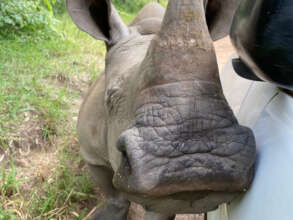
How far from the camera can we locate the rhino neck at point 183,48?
1.59 meters

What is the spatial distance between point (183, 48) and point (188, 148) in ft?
1.41

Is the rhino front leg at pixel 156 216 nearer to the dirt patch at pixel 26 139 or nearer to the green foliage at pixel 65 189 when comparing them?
the green foliage at pixel 65 189

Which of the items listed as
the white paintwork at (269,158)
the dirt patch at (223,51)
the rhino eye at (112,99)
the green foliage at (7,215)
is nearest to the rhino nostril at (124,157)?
the white paintwork at (269,158)

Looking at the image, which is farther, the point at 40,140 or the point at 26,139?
the point at 40,140

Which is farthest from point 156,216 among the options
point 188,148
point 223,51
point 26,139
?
point 223,51

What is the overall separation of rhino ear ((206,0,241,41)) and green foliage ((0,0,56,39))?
13.2 feet

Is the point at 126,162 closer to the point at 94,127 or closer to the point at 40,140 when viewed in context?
the point at 94,127

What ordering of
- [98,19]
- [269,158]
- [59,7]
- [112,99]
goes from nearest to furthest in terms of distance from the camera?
[269,158], [112,99], [98,19], [59,7]

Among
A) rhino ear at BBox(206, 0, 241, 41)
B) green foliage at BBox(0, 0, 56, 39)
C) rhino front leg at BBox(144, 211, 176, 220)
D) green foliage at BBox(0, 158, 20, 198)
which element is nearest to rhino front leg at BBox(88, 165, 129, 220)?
green foliage at BBox(0, 158, 20, 198)

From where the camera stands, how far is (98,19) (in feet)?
9.55

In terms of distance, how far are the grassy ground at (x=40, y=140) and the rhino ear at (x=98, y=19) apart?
4.51 feet

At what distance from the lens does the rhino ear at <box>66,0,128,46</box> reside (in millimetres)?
2768

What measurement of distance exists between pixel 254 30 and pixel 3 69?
3.97 metres

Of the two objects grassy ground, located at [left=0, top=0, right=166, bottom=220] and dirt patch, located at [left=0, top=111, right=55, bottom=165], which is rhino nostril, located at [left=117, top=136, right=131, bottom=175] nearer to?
grassy ground, located at [left=0, top=0, right=166, bottom=220]
